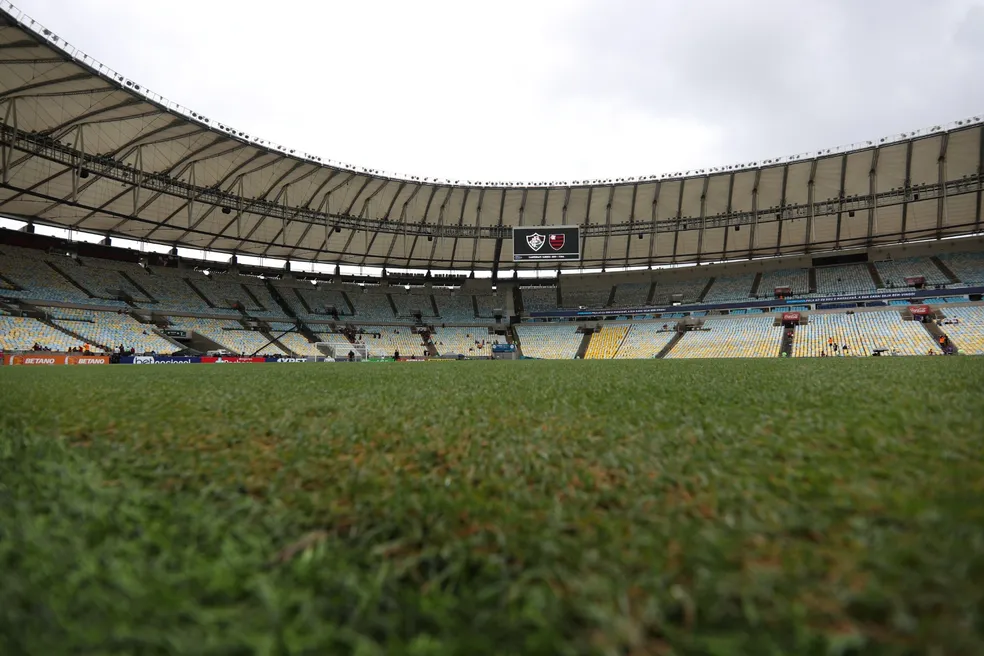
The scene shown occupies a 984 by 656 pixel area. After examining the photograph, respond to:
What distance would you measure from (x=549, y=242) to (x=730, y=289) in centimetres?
1732

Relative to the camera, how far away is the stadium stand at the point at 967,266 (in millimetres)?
31359

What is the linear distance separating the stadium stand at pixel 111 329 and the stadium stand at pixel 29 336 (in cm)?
96

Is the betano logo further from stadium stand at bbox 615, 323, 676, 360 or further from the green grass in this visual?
stadium stand at bbox 615, 323, 676, 360

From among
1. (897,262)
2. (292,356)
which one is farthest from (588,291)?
(292,356)

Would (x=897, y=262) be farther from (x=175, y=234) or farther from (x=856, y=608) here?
(x=175, y=234)

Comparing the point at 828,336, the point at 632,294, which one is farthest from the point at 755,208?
the point at 632,294

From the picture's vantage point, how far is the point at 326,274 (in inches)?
1753

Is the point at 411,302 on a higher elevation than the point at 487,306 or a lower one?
lower

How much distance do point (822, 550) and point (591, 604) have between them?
0.46 metres

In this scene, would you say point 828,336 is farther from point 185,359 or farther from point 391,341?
point 185,359

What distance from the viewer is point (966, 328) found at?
87.7 ft

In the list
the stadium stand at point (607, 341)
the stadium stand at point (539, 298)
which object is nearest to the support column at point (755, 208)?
the stadium stand at point (607, 341)

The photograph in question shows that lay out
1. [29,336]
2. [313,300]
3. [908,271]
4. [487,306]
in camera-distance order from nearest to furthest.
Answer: [29,336] < [908,271] < [313,300] < [487,306]

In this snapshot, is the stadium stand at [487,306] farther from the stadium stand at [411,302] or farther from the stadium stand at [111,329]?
the stadium stand at [111,329]
